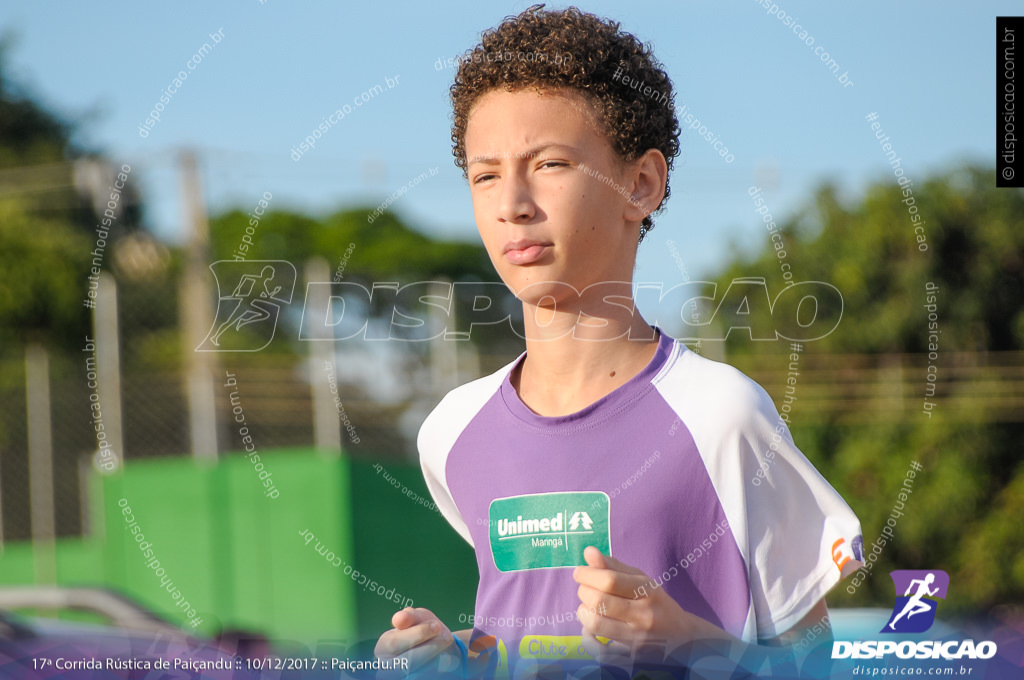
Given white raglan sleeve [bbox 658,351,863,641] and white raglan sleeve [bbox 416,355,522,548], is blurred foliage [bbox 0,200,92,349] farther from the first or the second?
white raglan sleeve [bbox 658,351,863,641]

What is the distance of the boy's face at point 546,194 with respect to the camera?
5.12 feet

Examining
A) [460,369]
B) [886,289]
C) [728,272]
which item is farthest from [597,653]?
[886,289]

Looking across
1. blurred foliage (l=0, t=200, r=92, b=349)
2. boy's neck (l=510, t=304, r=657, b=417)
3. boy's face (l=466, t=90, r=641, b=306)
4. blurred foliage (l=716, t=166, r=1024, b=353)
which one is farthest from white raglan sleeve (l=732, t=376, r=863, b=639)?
blurred foliage (l=0, t=200, r=92, b=349)

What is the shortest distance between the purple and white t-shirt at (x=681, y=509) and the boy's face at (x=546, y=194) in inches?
8.1

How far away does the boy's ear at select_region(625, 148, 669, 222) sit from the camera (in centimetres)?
168

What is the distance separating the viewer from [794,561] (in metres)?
1.53

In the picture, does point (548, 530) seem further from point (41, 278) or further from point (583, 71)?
point (41, 278)

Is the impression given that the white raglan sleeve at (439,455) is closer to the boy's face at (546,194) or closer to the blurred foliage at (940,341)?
the boy's face at (546,194)

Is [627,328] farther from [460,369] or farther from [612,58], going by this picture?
[460,369]

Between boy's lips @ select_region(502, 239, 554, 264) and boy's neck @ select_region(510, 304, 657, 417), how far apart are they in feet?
0.35

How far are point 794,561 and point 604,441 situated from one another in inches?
13.3

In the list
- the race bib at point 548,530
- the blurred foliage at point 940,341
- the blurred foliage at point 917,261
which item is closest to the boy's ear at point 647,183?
the race bib at point 548,530

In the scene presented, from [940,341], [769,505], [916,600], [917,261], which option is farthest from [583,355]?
[940,341]

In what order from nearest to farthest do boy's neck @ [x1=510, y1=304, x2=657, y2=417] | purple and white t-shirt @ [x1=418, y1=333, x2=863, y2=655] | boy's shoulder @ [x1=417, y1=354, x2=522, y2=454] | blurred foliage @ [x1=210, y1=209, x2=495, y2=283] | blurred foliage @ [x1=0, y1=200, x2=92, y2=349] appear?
1. purple and white t-shirt @ [x1=418, y1=333, x2=863, y2=655]
2. boy's neck @ [x1=510, y1=304, x2=657, y2=417]
3. boy's shoulder @ [x1=417, y1=354, x2=522, y2=454]
4. blurred foliage @ [x1=210, y1=209, x2=495, y2=283]
5. blurred foliage @ [x1=0, y1=200, x2=92, y2=349]
